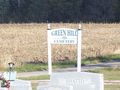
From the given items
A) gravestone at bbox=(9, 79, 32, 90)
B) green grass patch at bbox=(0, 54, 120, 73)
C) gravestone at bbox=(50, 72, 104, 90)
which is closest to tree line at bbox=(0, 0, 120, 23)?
green grass patch at bbox=(0, 54, 120, 73)

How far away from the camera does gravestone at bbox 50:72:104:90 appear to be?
317 inches

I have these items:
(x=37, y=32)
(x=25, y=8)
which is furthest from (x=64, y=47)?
(x=25, y=8)

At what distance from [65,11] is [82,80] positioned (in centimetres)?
5851

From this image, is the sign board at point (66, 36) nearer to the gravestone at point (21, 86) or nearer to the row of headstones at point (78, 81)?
the row of headstones at point (78, 81)

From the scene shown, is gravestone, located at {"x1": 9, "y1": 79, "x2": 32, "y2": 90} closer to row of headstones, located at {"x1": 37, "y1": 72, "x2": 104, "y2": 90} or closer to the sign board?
row of headstones, located at {"x1": 37, "y1": 72, "x2": 104, "y2": 90}

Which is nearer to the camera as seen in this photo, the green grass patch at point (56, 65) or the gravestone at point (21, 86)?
the gravestone at point (21, 86)

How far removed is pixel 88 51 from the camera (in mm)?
20578

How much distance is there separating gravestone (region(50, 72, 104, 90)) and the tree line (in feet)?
180

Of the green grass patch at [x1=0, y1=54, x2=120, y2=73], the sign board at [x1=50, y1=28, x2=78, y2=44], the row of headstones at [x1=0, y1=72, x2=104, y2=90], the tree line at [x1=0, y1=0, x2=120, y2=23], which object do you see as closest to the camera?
A: the row of headstones at [x1=0, y1=72, x2=104, y2=90]

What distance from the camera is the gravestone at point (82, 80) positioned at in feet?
26.4

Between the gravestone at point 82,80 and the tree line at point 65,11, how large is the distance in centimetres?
5500

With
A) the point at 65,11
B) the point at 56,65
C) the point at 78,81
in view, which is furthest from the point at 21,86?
the point at 65,11

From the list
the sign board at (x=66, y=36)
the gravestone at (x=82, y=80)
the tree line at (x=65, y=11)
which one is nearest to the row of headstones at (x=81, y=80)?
the gravestone at (x=82, y=80)

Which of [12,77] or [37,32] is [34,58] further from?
[37,32]
